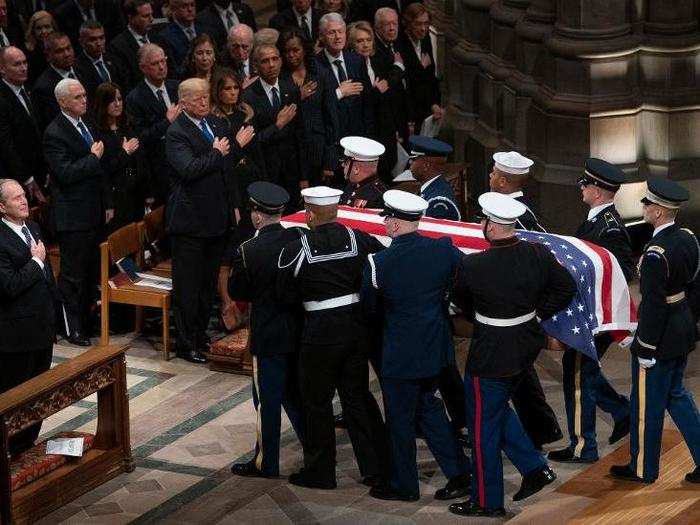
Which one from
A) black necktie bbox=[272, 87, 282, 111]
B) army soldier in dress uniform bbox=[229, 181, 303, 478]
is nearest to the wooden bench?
army soldier in dress uniform bbox=[229, 181, 303, 478]

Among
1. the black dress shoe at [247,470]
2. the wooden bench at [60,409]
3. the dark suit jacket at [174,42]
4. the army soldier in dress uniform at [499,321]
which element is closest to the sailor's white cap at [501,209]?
the army soldier in dress uniform at [499,321]

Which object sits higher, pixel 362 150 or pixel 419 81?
pixel 362 150

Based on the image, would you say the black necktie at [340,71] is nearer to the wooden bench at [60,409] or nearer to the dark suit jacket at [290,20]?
the dark suit jacket at [290,20]

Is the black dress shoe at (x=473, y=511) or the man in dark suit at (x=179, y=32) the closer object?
the black dress shoe at (x=473, y=511)

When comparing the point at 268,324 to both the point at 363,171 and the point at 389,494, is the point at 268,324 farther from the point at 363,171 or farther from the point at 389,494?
the point at 363,171

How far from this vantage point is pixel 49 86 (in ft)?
36.4

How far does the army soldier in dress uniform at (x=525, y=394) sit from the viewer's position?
8.23m

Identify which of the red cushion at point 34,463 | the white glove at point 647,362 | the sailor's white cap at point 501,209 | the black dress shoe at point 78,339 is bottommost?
the black dress shoe at point 78,339

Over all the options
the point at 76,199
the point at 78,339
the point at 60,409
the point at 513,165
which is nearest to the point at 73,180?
the point at 76,199

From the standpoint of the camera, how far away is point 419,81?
42.2 feet

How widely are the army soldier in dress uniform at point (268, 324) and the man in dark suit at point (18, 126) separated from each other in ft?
11.0

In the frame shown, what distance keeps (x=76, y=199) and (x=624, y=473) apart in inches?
163

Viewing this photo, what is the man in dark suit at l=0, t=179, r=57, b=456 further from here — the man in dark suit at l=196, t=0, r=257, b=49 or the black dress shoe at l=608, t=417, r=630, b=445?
the man in dark suit at l=196, t=0, r=257, b=49

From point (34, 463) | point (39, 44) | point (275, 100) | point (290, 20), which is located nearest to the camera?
point (34, 463)
